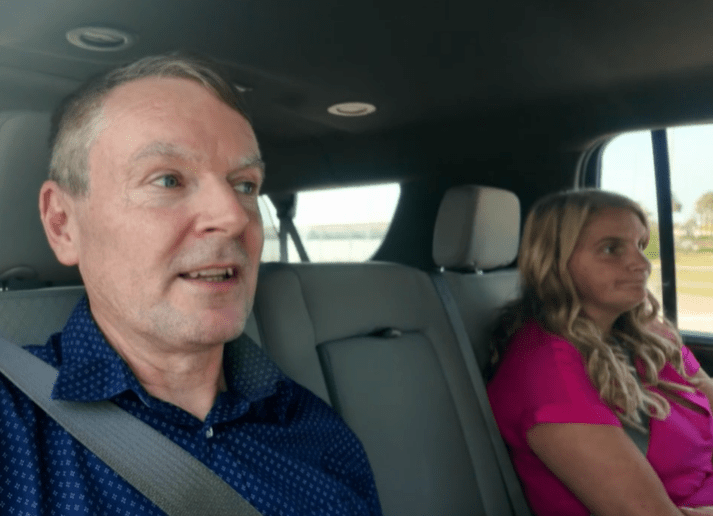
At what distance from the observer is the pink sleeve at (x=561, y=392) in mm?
1610

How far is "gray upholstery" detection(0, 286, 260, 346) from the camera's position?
3.83ft

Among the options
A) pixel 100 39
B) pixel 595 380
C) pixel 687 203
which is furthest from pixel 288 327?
pixel 687 203

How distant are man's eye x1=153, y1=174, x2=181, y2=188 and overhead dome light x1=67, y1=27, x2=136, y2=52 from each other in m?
1.39

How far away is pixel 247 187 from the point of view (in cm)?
120

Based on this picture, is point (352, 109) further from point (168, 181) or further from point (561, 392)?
point (168, 181)

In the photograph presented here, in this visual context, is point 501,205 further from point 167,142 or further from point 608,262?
point 167,142

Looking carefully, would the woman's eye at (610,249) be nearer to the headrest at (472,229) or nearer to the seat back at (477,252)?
the seat back at (477,252)

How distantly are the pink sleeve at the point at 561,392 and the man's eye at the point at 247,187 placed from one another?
934 millimetres

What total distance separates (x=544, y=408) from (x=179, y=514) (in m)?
1.00

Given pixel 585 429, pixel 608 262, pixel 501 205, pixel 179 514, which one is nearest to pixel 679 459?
pixel 585 429

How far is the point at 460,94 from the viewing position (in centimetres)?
262

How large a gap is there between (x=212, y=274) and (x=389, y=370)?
0.77 meters

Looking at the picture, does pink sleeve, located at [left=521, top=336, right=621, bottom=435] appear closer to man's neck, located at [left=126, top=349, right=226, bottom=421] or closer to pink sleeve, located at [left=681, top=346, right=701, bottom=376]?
pink sleeve, located at [left=681, top=346, right=701, bottom=376]

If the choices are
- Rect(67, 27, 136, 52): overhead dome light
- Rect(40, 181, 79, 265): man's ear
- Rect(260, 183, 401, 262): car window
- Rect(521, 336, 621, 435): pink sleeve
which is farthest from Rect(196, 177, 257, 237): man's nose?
Rect(260, 183, 401, 262): car window
